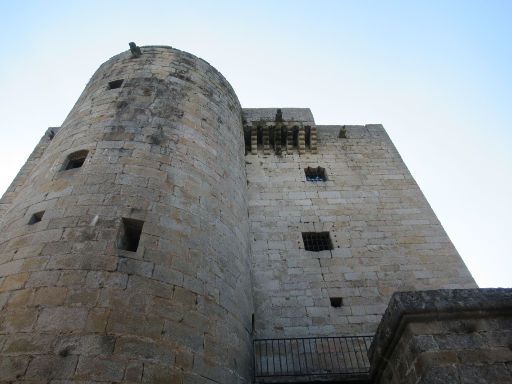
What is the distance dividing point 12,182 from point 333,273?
10178mm

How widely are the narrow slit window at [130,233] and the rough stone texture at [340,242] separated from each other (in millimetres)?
3369

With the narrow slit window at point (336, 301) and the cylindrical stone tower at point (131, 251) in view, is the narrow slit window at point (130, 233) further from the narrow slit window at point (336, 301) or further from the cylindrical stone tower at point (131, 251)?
the narrow slit window at point (336, 301)

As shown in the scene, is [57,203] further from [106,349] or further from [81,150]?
[106,349]

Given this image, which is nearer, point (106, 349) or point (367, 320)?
point (106, 349)

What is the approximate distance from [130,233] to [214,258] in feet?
4.51

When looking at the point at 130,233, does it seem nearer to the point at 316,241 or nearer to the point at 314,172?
the point at 316,241

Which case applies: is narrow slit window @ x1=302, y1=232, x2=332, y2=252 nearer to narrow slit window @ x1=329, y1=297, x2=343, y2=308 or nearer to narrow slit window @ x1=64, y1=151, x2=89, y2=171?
narrow slit window @ x1=329, y1=297, x2=343, y2=308

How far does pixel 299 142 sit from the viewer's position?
1225cm

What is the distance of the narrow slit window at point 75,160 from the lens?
6.75 metres

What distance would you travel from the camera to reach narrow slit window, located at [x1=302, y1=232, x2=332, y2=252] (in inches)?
366

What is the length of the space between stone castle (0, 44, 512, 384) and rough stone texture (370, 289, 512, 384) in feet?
0.06

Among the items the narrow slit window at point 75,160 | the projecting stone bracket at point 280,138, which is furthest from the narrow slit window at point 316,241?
the narrow slit window at point 75,160

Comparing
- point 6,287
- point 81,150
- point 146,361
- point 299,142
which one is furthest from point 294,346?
point 299,142

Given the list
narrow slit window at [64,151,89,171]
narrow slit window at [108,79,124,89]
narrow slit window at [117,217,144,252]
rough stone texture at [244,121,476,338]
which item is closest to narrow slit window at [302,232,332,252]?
rough stone texture at [244,121,476,338]
